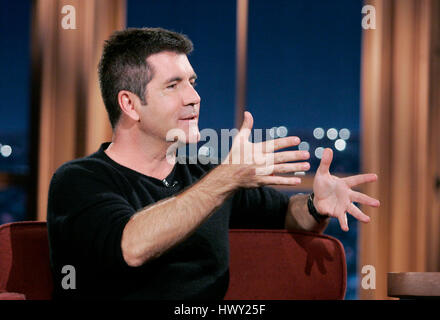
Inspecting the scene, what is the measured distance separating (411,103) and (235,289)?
1.08 metres

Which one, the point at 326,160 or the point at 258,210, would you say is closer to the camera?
the point at 326,160

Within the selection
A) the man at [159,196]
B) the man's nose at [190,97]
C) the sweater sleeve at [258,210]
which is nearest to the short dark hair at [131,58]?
the man at [159,196]

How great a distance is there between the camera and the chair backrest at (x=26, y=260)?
122 cm

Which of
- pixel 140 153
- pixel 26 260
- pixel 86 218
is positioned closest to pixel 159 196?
pixel 140 153

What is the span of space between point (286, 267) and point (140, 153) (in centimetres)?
47

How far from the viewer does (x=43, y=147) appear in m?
1.82

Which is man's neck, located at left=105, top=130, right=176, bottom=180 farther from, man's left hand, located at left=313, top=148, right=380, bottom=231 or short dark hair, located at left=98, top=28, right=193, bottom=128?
man's left hand, located at left=313, top=148, right=380, bottom=231

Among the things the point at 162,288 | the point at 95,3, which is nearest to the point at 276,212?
the point at 162,288

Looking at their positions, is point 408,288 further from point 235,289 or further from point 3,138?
point 3,138

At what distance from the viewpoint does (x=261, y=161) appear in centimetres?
105

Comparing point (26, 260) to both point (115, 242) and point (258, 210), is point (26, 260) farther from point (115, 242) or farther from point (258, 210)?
point (258, 210)

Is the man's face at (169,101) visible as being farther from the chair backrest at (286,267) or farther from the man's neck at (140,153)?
the chair backrest at (286,267)

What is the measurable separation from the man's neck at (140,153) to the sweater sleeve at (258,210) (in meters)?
0.24

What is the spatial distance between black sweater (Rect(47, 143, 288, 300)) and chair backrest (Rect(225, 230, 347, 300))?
1.9 inches
